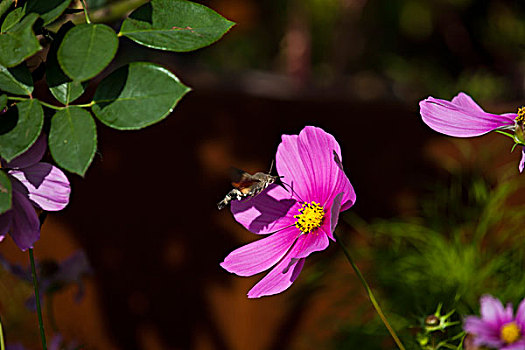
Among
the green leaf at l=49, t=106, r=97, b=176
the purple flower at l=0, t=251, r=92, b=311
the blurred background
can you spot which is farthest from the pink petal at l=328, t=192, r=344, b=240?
the blurred background

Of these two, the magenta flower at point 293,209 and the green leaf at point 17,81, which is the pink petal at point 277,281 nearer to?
the magenta flower at point 293,209

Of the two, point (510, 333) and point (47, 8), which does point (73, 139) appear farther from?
point (510, 333)

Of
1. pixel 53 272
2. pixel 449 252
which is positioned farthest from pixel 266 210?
pixel 449 252

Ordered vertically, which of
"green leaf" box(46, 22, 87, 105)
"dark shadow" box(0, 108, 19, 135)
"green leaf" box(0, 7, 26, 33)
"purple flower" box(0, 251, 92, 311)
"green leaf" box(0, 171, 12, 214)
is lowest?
"purple flower" box(0, 251, 92, 311)

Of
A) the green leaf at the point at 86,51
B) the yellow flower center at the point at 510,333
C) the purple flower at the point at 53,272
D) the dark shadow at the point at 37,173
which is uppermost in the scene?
the green leaf at the point at 86,51

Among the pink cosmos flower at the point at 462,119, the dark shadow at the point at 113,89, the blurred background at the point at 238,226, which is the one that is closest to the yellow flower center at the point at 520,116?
the pink cosmos flower at the point at 462,119

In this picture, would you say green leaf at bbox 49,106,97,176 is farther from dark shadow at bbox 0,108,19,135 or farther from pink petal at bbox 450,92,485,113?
pink petal at bbox 450,92,485,113
